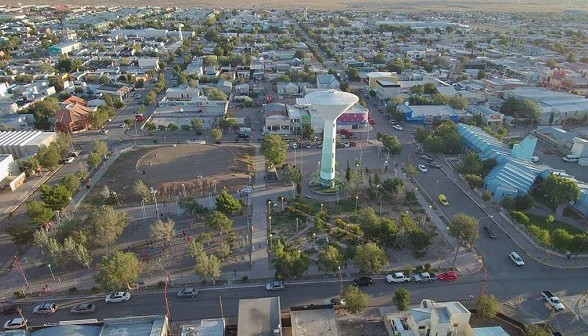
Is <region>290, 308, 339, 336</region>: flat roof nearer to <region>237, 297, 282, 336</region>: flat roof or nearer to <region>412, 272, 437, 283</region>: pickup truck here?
<region>237, 297, 282, 336</region>: flat roof

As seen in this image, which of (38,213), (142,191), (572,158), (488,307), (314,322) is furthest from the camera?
(572,158)

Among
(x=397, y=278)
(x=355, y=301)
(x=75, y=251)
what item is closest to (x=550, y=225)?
(x=397, y=278)

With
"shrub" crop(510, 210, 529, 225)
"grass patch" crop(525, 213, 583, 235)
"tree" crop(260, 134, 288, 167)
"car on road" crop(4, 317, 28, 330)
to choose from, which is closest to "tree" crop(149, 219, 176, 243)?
"car on road" crop(4, 317, 28, 330)

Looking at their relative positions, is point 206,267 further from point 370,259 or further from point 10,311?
point 10,311

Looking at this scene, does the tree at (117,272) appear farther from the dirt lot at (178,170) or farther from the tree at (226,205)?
the dirt lot at (178,170)

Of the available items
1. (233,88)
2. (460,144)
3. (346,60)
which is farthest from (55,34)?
(460,144)

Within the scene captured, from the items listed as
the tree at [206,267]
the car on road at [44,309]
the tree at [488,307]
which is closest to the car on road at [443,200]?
the tree at [488,307]
